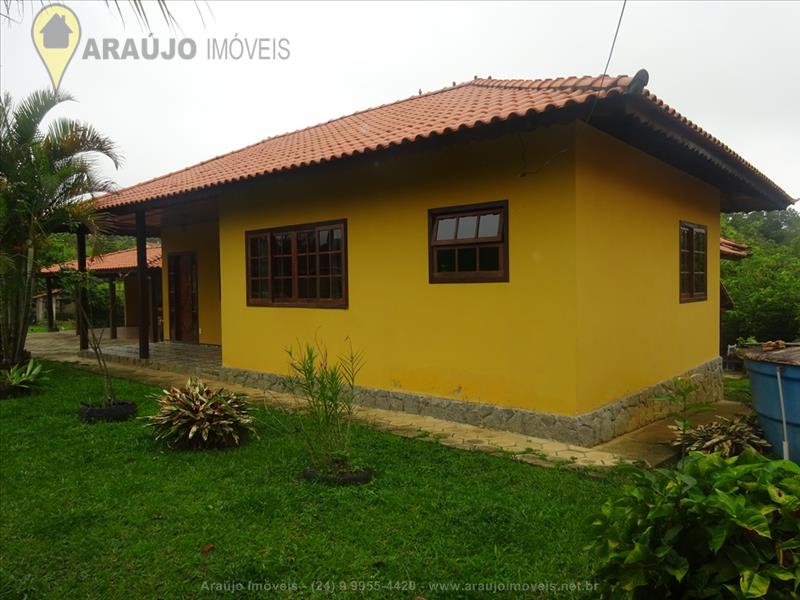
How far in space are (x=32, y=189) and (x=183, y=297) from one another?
502cm

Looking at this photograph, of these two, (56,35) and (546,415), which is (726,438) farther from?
(56,35)

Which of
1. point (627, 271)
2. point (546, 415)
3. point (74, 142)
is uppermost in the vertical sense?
point (74, 142)

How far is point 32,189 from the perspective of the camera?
28.6ft

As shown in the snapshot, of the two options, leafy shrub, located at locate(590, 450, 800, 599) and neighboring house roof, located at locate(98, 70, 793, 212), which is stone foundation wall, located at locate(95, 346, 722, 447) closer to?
neighboring house roof, located at locate(98, 70, 793, 212)

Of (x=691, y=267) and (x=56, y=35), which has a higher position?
(x=56, y=35)

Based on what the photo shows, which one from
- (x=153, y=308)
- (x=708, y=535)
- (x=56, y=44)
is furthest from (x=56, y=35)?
(x=153, y=308)

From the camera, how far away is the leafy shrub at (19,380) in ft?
26.0

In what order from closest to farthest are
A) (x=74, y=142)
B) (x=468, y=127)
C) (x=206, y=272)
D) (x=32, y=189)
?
1. (x=468, y=127)
2. (x=32, y=189)
3. (x=74, y=142)
4. (x=206, y=272)

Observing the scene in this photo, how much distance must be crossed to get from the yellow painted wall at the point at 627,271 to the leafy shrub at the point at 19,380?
311 inches

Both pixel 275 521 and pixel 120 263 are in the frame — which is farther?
pixel 120 263

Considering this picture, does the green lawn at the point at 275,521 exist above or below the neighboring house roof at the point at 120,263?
below

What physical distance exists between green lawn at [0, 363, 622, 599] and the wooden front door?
800cm

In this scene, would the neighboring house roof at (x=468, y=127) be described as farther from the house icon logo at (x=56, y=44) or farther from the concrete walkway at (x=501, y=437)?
the concrete walkway at (x=501, y=437)

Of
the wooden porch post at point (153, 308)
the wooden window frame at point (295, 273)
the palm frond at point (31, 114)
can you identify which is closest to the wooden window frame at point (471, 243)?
the wooden window frame at point (295, 273)
